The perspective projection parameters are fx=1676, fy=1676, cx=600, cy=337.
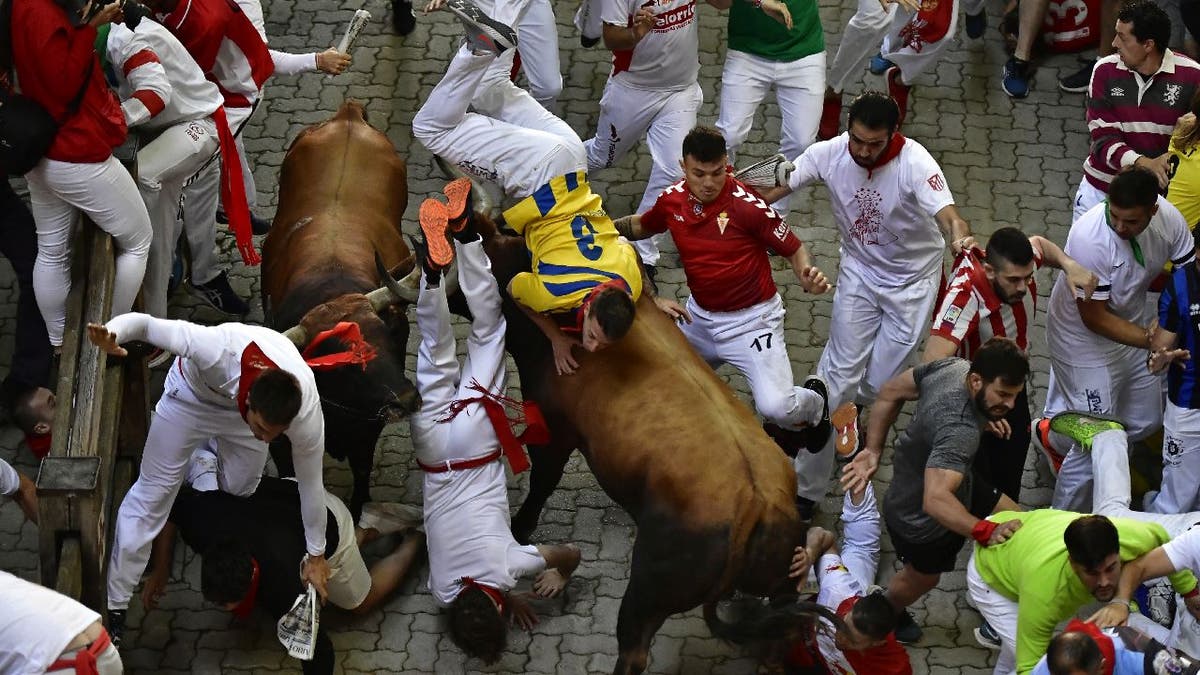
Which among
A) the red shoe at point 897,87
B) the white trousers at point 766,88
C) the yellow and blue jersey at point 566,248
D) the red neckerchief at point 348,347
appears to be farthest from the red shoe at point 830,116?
the red neckerchief at point 348,347

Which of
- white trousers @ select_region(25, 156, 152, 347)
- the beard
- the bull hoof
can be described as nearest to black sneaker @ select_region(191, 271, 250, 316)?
white trousers @ select_region(25, 156, 152, 347)

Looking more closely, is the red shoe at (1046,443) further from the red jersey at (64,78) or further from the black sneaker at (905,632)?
the red jersey at (64,78)

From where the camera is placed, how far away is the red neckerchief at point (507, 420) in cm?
784

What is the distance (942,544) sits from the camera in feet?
24.5

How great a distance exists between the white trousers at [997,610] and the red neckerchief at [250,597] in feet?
10.2

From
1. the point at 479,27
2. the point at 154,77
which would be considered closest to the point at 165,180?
the point at 154,77

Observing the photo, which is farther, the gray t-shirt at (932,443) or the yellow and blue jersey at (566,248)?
Result: the yellow and blue jersey at (566,248)

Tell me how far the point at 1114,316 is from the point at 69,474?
4.86 metres

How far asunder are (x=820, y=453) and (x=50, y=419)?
3.89 m

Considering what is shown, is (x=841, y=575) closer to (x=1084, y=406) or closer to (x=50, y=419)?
(x=1084, y=406)

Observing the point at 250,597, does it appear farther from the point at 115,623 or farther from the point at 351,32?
the point at 351,32

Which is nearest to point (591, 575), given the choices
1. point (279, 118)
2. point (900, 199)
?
point (900, 199)

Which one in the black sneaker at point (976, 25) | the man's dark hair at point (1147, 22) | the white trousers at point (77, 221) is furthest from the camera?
the black sneaker at point (976, 25)

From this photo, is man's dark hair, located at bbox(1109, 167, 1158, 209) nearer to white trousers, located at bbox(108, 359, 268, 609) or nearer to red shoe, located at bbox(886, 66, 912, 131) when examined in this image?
red shoe, located at bbox(886, 66, 912, 131)
